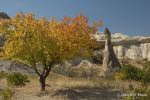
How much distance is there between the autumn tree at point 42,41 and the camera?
89.4ft

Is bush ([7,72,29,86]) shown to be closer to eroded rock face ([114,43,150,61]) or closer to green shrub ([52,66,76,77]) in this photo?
green shrub ([52,66,76,77])

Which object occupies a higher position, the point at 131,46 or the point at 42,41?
the point at 131,46

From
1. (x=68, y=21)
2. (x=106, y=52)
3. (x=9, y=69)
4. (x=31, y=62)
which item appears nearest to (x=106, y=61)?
(x=106, y=52)

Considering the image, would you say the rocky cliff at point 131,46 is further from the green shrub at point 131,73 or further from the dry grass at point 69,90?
the dry grass at point 69,90

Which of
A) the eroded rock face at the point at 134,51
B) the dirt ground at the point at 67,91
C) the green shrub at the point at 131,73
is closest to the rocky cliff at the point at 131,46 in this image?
the eroded rock face at the point at 134,51

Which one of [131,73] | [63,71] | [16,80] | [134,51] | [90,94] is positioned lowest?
[90,94]

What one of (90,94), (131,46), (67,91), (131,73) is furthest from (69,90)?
(131,46)

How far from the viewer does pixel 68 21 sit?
103ft

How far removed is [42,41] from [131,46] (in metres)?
44.0

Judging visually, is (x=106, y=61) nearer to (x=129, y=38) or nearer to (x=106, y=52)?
(x=106, y=52)

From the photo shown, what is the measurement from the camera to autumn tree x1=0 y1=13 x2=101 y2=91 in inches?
1073

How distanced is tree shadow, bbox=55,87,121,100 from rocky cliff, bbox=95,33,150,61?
126 feet

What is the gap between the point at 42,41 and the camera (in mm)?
27078

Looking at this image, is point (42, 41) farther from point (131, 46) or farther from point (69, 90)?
point (131, 46)
